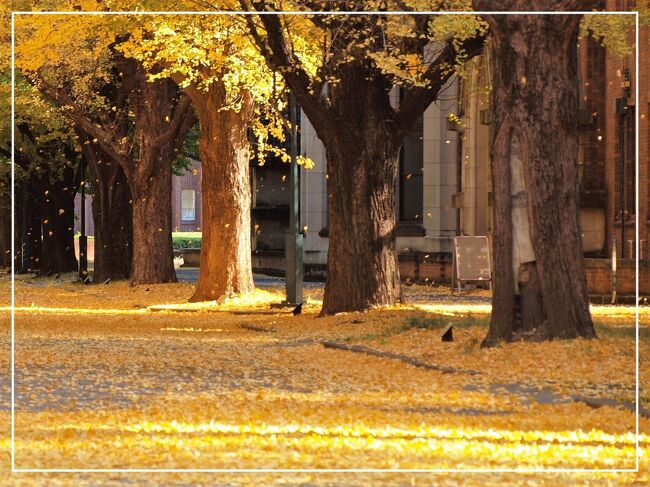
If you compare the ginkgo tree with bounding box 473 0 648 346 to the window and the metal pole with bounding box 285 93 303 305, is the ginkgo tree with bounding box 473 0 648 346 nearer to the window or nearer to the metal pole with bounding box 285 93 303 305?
the metal pole with bounding box 285 93 303 305

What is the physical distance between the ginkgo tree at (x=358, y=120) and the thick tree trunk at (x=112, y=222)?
19312mm

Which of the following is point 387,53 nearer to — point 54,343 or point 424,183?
point 54,343

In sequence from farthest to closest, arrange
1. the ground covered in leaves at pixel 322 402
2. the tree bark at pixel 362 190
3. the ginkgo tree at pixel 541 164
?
the tree bark at pixel 362 190
the ginkgo tree at pixel 541 164
the ground covered in leaves at pixel 322 402

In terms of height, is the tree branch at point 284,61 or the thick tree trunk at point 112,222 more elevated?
the tree branch at point 284,61

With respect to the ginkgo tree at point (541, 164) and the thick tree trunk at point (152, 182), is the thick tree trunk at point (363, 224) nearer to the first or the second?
the ginkgo tree at point (541, 164)

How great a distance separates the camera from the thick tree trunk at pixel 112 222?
46.2 metres

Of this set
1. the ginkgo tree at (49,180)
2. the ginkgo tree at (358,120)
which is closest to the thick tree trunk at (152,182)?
the ginkgo tree at (358,120)

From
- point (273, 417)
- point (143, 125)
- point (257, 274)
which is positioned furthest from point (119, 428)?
point (257, 274)

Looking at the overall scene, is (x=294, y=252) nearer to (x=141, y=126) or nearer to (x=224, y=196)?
(x=224, y=196)

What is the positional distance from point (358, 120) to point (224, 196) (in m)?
7.93

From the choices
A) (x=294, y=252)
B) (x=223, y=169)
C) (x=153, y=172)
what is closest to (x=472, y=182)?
(x=153, y=172)

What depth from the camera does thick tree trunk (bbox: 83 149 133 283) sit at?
152 ft

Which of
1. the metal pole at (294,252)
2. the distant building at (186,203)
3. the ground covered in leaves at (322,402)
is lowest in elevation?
the ground covered in leaves at (322,402)

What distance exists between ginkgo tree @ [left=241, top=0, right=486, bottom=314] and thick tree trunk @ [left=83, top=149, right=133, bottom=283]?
63.4 feet
